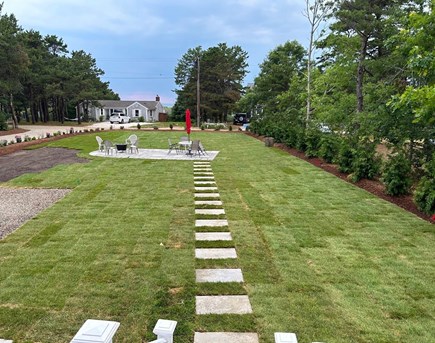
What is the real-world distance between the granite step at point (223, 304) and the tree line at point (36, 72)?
27.9 meters

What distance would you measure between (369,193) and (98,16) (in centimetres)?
2069

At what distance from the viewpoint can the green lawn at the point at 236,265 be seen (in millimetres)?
3031

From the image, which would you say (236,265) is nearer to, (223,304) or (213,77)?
(223,304)

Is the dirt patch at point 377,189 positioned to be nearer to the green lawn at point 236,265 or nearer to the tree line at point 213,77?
the green lawn at point 236,265

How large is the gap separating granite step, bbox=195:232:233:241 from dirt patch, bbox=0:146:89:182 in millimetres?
7146

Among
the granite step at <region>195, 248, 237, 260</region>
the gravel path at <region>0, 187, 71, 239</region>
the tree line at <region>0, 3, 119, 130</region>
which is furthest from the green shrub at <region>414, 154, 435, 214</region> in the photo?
the tree line at <region>0, 3, 119, 130</region>

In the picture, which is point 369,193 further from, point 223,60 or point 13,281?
point 223,60

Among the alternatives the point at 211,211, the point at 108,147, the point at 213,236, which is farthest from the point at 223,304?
the point at 108,147

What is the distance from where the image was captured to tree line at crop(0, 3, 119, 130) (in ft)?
85.4

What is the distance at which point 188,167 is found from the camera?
11578 millimetres

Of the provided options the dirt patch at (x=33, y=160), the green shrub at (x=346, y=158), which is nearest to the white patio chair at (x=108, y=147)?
the dirt patch at (x=33, y=160)

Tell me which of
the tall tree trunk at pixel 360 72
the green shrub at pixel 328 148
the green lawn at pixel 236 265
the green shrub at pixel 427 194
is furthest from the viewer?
the tall tree trunk at pixel 360 72

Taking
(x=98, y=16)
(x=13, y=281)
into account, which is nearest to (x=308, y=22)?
(x=98, y=16)

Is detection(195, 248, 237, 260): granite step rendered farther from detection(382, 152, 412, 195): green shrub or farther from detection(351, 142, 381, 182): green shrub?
detection(351, 142, 381, 182): green shrub
